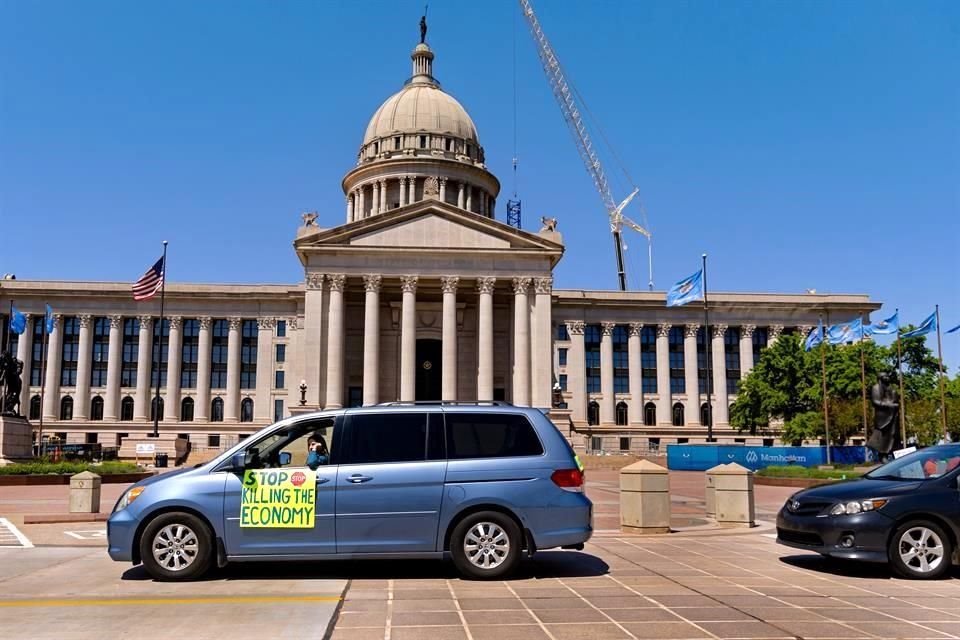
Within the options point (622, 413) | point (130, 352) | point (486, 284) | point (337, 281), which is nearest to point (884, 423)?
point (486, 284)

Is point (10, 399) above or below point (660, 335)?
below

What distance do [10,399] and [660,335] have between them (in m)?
58.3

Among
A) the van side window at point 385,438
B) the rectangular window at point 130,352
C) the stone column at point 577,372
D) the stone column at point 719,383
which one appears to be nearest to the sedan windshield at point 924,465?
the van side window at point 385,438

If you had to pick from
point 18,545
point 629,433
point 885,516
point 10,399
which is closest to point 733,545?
point 885,516

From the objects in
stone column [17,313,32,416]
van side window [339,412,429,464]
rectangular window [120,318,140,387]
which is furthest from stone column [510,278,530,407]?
van side window [339,412,429,464]

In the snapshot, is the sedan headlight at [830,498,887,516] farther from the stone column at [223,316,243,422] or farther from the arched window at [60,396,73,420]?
the arched window at [60,396,73,420]

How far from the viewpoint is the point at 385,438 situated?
11352mm

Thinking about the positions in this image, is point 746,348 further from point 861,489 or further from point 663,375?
point 861,489

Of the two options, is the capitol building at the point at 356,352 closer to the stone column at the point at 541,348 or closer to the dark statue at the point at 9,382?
the stone column at the point at 541,348

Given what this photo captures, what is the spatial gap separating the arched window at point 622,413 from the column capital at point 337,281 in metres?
31.4

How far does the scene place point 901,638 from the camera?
7.83m

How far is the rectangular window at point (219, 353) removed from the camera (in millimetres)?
81250

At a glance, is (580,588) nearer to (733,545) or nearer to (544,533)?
(544,533)

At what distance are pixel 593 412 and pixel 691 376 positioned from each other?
10214 millimetres
